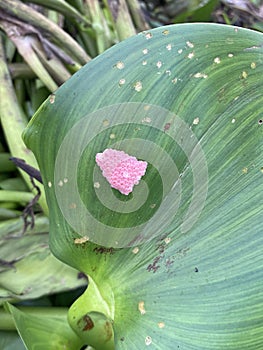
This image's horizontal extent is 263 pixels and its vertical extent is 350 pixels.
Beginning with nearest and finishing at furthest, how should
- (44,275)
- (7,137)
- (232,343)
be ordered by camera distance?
(232,343) < (44,275) < (7,137)

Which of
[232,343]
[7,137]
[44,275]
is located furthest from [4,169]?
[232,343]

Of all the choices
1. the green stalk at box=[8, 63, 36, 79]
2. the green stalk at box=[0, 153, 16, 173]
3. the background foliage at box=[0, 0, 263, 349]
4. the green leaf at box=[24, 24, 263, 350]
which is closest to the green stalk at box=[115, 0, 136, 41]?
the background foliage at box=[0, 0, 263, 349]

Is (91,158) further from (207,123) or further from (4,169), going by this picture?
(4,169)

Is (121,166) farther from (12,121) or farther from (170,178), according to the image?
(12,121)

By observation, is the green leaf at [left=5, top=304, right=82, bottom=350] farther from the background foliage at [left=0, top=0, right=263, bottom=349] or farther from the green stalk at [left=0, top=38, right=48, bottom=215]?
the green stalk at [left=0, top=38, right=48, bottom=215]

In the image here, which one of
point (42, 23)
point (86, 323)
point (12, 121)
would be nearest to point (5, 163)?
point (12, 121)

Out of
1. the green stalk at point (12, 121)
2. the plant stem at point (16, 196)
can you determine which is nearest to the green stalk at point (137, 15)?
the green stalk at point (12, 121)

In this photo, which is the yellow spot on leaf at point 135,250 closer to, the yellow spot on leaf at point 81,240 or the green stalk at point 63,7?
the yellow spot on leaf at point 81,240
